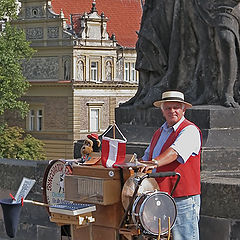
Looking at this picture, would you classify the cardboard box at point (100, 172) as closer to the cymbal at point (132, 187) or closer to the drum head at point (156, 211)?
the cymbal at point (132, 187)

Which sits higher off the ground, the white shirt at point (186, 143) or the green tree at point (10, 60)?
the green tree at point (10, 60)

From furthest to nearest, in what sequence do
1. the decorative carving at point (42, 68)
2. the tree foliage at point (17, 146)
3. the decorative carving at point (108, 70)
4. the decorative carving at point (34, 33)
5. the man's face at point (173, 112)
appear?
the decorative carving at point (108, 70), the decorative carving at point (34, 33), the decorative carving at point (42, 68), the tree foliage at point (17, 146), the man's face at point (173, 112)

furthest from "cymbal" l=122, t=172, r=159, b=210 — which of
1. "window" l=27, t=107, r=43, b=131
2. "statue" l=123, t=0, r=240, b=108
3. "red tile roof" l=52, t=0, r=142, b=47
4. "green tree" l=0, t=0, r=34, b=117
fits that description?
"window" l=27, t=107, r=43, b=131

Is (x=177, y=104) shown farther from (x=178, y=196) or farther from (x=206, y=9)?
(x=206, y=9)

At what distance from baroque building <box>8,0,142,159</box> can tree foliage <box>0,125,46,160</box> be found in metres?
4.84

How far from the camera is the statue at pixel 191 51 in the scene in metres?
9.65

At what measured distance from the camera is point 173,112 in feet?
23.5

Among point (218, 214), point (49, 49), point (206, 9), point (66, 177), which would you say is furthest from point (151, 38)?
point (49, 49)

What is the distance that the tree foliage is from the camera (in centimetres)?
4992

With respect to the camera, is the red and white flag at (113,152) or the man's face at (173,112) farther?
the man's face at (173,112)

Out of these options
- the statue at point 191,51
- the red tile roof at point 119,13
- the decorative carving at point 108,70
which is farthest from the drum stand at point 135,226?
the decorative carving at point 108,70

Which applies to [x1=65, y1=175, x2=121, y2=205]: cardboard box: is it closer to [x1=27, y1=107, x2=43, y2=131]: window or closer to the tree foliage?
the tree foliage

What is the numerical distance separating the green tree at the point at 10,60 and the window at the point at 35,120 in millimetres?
10689

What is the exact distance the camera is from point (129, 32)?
5966cm
